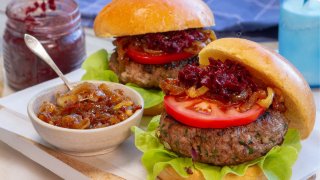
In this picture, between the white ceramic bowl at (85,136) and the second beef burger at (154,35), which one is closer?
the white ceramic bowl at (85,136)

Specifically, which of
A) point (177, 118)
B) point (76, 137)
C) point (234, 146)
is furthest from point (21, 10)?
point (234, 146)

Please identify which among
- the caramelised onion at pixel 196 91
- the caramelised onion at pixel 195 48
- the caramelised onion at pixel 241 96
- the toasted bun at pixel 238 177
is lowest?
the toasted bun at pixel 238 177

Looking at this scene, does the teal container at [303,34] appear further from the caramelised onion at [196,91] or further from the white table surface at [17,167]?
the caramelised onion at [196,91]

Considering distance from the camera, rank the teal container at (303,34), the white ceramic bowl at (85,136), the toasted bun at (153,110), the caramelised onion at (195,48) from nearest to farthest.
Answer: the white ceramic bowl at (85,136) < the toasted bun at (153,110) < the caramelised onion at (195,48) < the teal container at (303,34)

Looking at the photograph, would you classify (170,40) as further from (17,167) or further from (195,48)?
(17,167)

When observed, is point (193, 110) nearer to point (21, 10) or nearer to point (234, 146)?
point (234, 146)

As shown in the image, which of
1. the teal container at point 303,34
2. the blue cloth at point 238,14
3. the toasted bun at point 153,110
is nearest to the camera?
the toasted bun at point 153,110

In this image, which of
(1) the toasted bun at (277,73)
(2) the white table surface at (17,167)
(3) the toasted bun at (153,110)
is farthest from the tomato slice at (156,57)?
(2) the white table surface at (17,167)

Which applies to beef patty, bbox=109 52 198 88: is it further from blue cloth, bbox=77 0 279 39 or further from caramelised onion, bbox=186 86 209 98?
blue cloth, bbox=77 0 279 39

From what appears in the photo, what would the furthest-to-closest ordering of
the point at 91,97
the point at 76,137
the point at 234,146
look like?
the point at 91,97, the point at 76,137, the point at 234,146
